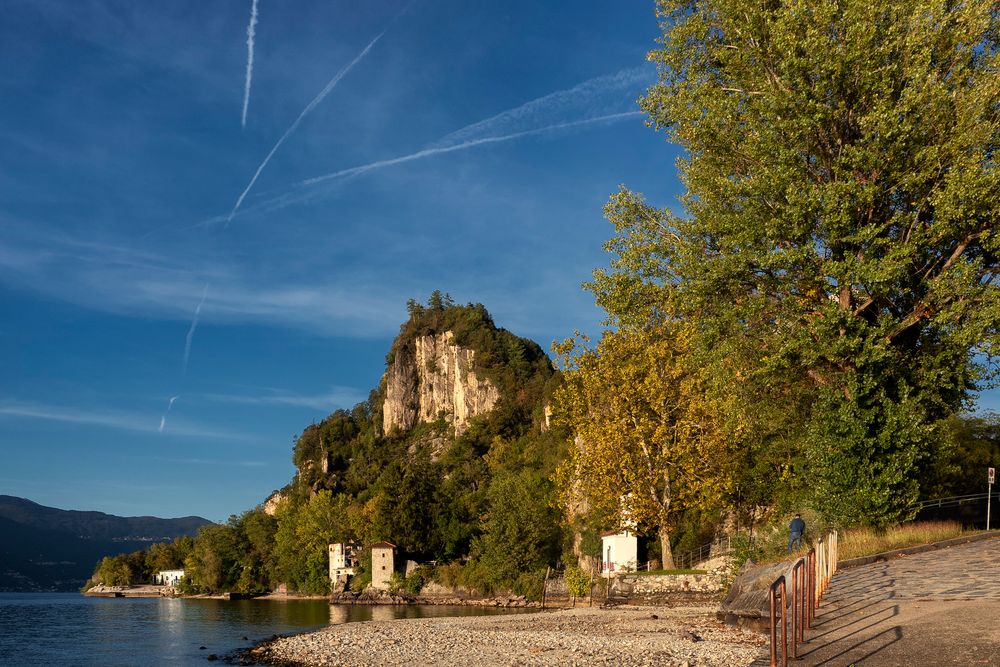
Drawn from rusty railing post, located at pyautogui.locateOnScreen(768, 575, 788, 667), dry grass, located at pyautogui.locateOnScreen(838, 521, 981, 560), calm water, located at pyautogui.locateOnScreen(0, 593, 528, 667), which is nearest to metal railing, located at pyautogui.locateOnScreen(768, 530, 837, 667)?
rusty railing post, located at pyautogui.locateOnScreen(768, 575, 788, 667)

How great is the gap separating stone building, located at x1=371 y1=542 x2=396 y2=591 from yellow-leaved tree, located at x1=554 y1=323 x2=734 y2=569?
49.9 metres

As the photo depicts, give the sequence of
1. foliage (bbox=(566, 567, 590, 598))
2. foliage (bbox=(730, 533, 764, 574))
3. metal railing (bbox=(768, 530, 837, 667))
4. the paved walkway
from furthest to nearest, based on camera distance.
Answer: foliage (bbox=(566, 567, 590, 598)), foliage (bbox=(730, 533, 764, 574)), the paved walkway, metal railing (bbox=(768, 530, 837, 667))

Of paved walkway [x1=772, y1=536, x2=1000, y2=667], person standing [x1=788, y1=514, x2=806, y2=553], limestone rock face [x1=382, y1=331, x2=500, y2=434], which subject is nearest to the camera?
paved walkway [x1=772, y1=536, x2=1000, y2=667]

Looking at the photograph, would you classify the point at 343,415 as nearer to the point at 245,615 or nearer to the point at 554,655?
the point at 245,615

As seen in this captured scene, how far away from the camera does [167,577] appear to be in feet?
509

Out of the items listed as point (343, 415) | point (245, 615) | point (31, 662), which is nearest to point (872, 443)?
point (31, 662)

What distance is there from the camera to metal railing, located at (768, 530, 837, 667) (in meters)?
8.23

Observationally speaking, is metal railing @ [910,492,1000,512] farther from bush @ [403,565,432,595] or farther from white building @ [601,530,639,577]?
bush @ [403,565,432,595]

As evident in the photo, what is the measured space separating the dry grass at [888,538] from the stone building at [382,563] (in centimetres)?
6868

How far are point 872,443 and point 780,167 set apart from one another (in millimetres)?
7253

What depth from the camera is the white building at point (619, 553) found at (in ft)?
146

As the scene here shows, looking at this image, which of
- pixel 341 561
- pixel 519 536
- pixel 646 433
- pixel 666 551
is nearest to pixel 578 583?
pixel 519 536

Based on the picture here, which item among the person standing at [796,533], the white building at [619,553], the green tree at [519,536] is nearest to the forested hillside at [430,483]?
the green tree at [519,536]

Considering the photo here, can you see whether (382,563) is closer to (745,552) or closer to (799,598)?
(745,552)
